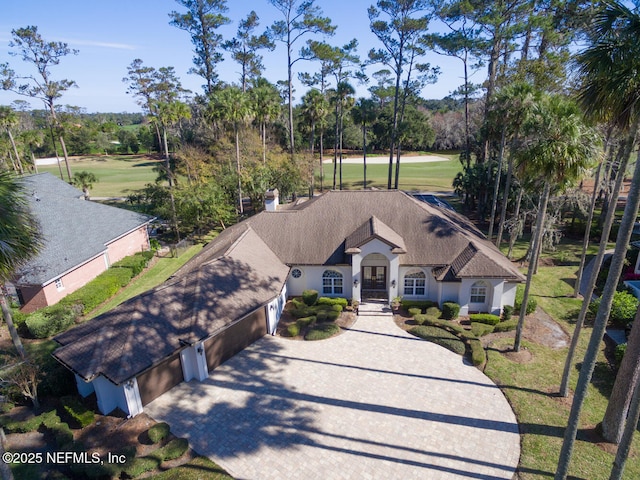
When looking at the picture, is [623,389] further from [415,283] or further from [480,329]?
[415,283]

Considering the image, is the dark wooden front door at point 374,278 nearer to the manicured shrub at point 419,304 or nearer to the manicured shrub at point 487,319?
the manicured shrub at point 419,304

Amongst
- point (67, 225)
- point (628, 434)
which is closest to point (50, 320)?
point (67, 225)

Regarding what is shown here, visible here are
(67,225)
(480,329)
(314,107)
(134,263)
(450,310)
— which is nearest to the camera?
(480,329)

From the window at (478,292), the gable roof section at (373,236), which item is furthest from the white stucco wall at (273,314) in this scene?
the window at (478,292)

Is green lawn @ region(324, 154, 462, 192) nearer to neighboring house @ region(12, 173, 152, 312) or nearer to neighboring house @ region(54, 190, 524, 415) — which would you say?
neighboring house @ region(54, 190, 524, 415)

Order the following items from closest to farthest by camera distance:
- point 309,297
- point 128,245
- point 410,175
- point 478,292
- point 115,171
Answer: point 478,292 < point 309,297 < point 128,245 < point 410,175 < point 115,171

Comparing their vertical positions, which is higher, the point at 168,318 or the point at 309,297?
the point at 168,318

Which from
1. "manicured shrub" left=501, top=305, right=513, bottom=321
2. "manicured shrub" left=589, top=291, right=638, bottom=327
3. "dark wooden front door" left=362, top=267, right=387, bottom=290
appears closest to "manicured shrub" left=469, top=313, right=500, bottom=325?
"manicured shrub" left=501, top=305, right=513, bottom=321
